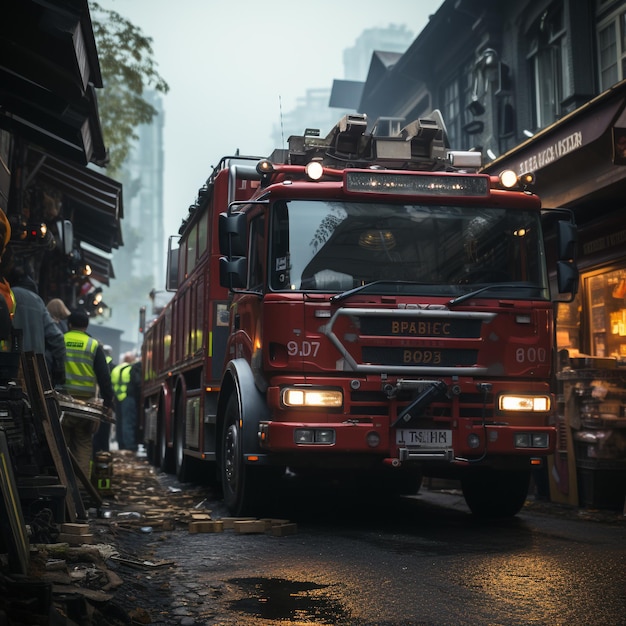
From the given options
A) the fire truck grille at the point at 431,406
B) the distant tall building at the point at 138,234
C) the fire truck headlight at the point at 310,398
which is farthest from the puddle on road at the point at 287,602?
the distant tall building at the point at 138,234

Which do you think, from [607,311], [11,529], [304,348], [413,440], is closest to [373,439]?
[413,440]

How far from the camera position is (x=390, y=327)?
312 inches

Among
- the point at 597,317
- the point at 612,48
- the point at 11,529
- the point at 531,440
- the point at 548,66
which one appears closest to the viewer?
the point at 11,529

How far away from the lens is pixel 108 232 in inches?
885

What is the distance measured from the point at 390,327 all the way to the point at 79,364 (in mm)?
3938

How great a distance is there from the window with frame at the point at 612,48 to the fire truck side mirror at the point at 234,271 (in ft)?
26.7

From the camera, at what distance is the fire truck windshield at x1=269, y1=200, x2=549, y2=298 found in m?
8.09

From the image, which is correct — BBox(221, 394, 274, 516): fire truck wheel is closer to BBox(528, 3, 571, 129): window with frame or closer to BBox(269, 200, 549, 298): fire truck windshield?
BBox(269, 200, 549, 298): fire truck windshield

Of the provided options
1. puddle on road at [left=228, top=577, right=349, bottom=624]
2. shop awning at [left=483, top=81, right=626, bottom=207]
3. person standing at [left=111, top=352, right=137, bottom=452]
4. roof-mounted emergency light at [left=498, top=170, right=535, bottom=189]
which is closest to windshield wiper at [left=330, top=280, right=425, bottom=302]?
roof-mounted emergency light at [left=498, top=170, right=535, bottom=189]

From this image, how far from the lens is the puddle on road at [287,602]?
4.84m

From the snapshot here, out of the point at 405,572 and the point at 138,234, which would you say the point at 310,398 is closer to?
the point at 405,572

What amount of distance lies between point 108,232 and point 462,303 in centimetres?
1561

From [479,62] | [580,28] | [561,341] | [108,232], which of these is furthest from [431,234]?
[108,232]

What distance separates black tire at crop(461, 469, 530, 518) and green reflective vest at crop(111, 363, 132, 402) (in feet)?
45.9
